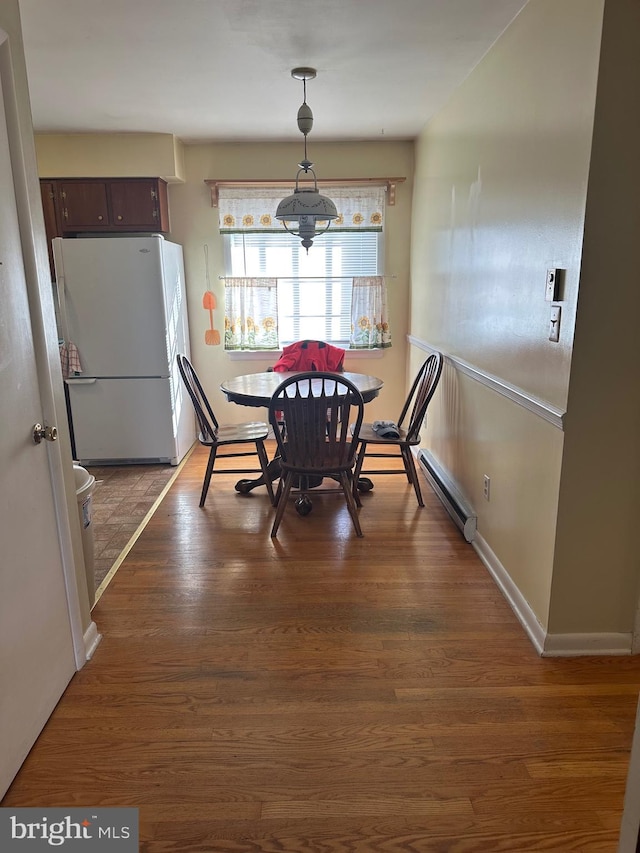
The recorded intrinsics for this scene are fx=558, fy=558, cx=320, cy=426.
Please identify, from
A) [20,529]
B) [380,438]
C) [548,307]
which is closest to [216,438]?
[380,438]

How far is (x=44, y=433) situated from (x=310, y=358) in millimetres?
2666

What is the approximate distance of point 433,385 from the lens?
3.28 m

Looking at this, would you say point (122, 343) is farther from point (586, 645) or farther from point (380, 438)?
point (586, 645)

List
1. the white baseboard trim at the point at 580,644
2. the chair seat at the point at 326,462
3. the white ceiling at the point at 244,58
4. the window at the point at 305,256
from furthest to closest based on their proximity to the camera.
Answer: the window at the point at 305,256 < the chair seat at the point at 326,462 < the white ceiling at the point at 244,58 < the white baseboard trim at the point at 580,644

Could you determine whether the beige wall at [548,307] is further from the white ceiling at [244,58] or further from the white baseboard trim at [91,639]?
the white baseboard trim at [91,639]

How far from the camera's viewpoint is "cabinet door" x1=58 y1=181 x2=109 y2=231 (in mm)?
4160

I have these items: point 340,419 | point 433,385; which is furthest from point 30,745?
point 433,385

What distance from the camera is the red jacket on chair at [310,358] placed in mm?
4227

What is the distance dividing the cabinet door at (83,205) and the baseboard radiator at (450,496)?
3.02 metres

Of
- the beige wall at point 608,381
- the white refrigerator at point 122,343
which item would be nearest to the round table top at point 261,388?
the white refrigerator at point 122,343

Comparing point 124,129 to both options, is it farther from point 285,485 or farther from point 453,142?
point 285,485

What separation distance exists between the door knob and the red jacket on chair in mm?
2490

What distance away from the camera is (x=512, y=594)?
2396 millimetres

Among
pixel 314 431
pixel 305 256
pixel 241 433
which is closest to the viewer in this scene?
pixel 314 431
